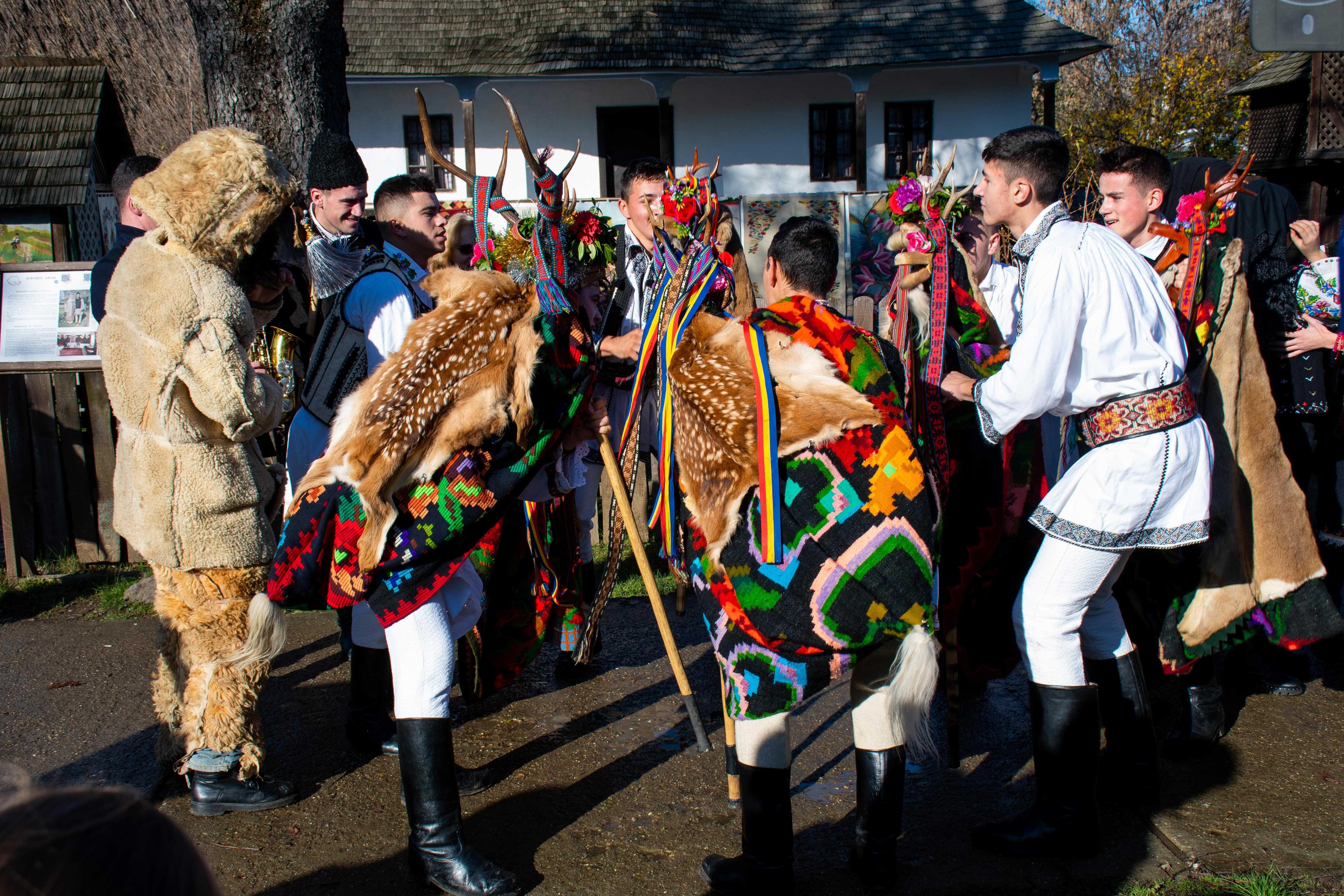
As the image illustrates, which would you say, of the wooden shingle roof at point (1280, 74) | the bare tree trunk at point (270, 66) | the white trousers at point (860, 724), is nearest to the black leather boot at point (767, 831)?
the white trousers at point (860, 724)

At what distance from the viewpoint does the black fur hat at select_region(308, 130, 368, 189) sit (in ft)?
12.5

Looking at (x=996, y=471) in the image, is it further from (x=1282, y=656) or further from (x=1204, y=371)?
(x=1282, y=656)

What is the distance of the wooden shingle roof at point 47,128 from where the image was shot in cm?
730

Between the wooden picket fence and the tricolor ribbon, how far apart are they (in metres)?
4.71

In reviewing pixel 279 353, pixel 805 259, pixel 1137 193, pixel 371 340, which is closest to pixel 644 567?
pixel 805 259

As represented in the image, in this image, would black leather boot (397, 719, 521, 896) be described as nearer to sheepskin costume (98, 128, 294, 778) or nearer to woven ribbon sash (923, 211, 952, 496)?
sheepskin costume (98, 128, 294, 778)

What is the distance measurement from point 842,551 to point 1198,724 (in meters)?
1.94

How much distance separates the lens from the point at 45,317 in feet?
17.3

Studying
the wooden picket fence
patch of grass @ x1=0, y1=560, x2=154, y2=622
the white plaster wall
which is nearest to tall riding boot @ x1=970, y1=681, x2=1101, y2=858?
patch of grass @ x1=0, y1=560, x2=154, y2=622

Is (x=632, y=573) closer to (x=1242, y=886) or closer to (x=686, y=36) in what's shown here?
(x=1242, y=886)

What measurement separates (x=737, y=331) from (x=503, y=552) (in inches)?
60.4

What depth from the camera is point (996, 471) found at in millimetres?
3344

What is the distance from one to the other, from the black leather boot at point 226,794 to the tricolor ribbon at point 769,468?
189 centimetres

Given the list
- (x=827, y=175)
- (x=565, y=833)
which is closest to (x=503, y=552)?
(x=565, y=833)
